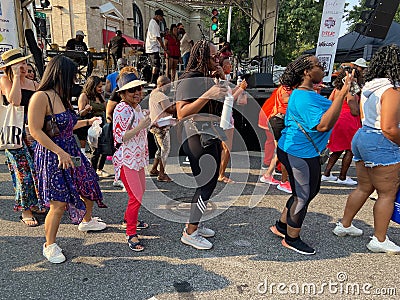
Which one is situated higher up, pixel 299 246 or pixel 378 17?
pixel 378 17

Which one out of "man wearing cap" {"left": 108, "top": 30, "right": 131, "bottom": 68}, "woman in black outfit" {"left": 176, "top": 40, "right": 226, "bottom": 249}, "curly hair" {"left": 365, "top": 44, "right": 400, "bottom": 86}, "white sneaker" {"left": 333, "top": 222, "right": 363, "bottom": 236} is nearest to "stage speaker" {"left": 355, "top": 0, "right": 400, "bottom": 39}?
"curly hair" {"left": 365, "top": 44, "right": 400, "bottom": 86}

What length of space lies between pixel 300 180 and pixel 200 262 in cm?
115

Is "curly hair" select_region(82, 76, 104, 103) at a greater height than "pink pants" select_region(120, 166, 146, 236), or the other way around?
"curly hair" select_region(82, 76, 104, 103)

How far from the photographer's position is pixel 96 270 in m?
2.70

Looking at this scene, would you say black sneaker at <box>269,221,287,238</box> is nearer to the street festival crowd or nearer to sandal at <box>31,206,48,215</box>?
the street festival crowd

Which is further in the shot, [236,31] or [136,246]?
[236,31]

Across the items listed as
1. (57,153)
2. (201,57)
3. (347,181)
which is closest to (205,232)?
(57,153)

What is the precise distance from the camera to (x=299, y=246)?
118 inches

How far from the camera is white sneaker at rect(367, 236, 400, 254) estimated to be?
2.97 meters

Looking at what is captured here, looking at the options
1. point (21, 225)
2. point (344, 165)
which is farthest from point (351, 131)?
point (21, 225)

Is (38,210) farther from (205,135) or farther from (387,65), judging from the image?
(387,65)

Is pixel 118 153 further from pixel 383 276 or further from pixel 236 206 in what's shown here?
pixel 383 276

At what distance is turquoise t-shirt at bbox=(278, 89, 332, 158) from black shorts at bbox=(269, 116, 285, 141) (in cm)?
171

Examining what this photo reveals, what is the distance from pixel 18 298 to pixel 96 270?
582mm
